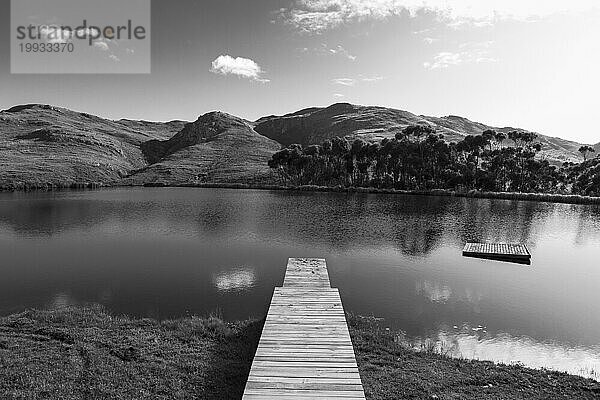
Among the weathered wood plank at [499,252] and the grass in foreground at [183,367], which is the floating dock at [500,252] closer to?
the weathered wood plank at [499,252]

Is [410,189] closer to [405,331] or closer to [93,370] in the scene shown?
[405,331]

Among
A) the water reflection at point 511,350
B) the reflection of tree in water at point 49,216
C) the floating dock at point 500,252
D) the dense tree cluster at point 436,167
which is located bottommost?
the water reflection at point 511,350

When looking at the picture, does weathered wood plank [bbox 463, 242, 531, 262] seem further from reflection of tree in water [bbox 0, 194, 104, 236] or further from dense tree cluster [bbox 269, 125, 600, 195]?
dense tree cluster [bbox 269, 125, 600, 195]

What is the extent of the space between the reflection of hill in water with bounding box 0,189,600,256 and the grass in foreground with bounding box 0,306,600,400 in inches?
905

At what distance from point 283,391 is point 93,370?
23.0ft

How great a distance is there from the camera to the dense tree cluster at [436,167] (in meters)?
111

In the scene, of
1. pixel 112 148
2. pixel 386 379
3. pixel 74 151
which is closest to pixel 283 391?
pixel 386 379

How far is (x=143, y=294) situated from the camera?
2528cm

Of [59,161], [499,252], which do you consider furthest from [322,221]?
[59,161]

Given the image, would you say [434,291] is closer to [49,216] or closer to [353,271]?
[353,271]

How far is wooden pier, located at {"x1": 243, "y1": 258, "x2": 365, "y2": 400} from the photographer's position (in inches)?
436

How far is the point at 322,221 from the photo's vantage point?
2224 inches

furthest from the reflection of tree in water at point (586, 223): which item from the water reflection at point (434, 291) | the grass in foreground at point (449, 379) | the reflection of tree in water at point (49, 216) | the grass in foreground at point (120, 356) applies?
the reflection of tree in water at point (49, 216)

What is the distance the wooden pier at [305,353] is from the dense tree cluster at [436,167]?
335 feet
